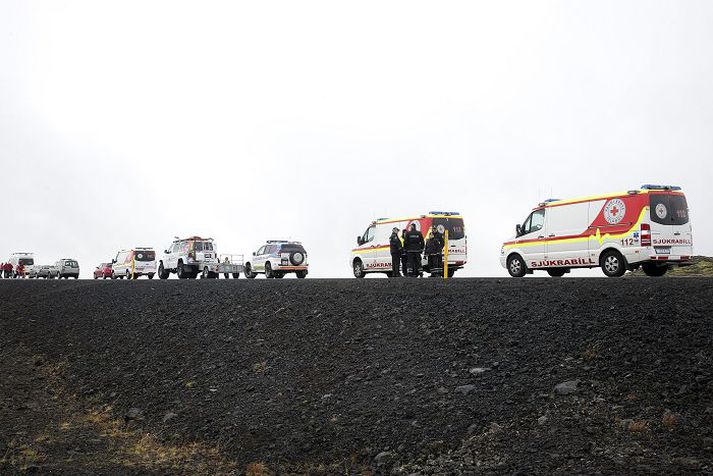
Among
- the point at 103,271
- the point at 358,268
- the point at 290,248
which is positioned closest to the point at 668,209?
the point at 358,268

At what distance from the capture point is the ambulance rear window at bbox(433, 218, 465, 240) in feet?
88.4

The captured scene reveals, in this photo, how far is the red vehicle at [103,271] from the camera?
54406 millimetres

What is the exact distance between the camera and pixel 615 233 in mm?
20297

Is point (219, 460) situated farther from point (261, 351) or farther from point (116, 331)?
point (116, 331)

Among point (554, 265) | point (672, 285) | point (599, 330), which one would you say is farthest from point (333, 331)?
point (554, 265)

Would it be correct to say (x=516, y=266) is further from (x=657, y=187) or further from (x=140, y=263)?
(x=140, y=263)

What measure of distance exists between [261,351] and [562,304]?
578cm

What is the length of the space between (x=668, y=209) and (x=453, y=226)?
28.8ft

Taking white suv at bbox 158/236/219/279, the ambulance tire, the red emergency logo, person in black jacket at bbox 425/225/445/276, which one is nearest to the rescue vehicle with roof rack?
white suv at bbox 158/236/219/279

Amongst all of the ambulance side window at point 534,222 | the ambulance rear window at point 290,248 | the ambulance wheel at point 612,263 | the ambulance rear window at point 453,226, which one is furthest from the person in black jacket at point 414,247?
the ambulance rear window at point 290,248

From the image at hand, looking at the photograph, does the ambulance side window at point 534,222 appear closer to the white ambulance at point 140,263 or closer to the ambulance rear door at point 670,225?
the ambulance rear door at point 670,225

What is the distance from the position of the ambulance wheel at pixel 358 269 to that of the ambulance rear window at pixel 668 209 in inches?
535

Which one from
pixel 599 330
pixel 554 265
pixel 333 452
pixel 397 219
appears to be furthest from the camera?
pixel 397 219

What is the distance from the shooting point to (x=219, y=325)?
16016 millimetres
